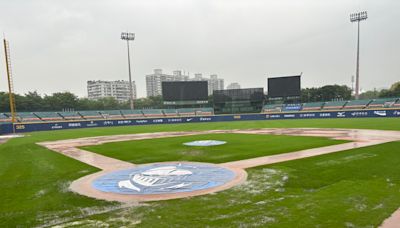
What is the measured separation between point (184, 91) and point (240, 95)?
13649 millimetres

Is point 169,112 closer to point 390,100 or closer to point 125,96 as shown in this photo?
point 390,100

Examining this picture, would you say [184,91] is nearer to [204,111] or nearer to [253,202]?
[204,111]

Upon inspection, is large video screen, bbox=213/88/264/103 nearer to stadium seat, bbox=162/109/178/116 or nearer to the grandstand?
the grandstand

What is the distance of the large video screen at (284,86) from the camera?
57.8 meters

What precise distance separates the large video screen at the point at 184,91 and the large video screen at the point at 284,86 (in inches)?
582

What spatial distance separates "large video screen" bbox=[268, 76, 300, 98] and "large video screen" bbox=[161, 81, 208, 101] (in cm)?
1478

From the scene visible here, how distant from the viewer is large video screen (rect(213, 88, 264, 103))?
63344mm

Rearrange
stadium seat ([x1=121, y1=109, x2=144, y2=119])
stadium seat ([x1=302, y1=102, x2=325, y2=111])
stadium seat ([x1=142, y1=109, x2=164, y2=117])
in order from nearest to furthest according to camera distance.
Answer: stadium seat ([x1=302, y1=102, x2=325, y2=111]) → stadium seat ([x1=121, y1=109, x2=144, y2=119]) → stadium seat ([x1=142, y1=109, x2=164, y2=117])

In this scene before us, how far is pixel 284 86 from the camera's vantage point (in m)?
58.6

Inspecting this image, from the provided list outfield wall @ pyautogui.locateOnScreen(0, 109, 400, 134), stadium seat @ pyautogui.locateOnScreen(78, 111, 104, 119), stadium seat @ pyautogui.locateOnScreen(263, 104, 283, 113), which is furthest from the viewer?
stadium seat @ pyautogui.locateOnScreen(263, 104, 283, 113)

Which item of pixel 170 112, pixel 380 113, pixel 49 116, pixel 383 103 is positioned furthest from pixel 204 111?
pixel 383 103

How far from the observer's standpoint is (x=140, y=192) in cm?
740

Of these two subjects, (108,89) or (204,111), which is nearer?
(204,111)

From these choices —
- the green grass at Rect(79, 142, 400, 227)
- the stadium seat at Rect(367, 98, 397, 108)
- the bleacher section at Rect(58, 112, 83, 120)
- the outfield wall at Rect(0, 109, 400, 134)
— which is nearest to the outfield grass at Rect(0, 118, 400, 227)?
the green grass at Rect(79, 142, 400, 227)
